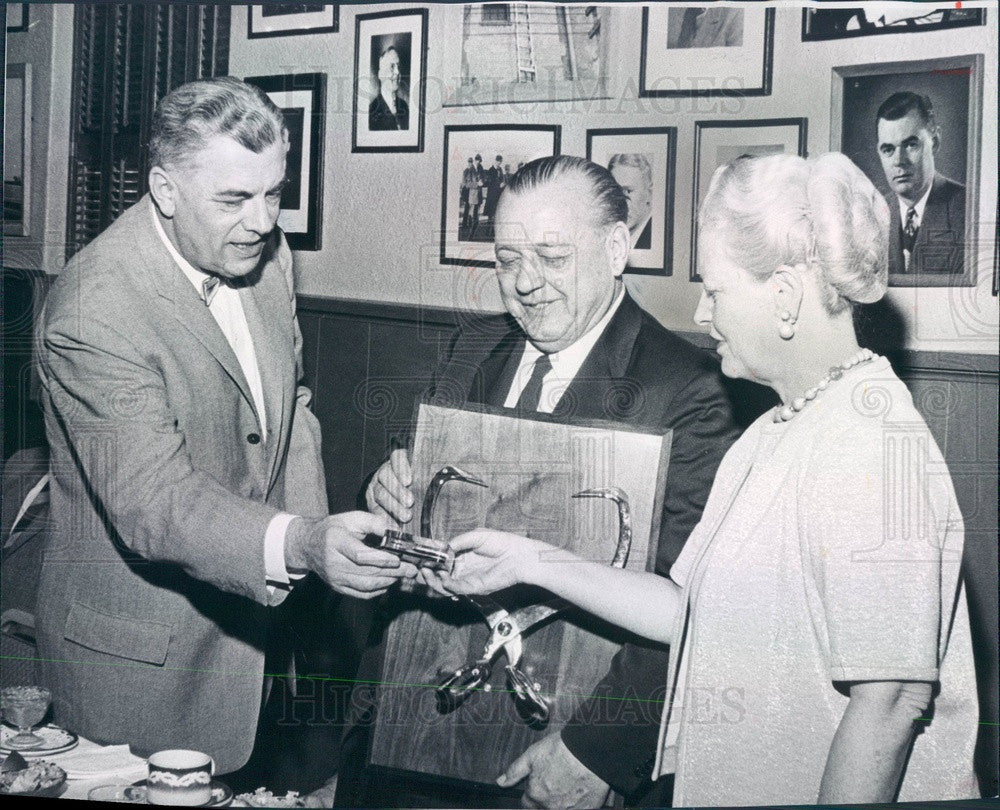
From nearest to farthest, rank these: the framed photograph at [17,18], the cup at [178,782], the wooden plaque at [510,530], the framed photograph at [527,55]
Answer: the cup at [178,782] → the wooden plaque at [510,530] → the framed photograph at [527,55] → the framed photograph at [17,18]

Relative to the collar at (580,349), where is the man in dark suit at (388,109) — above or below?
above

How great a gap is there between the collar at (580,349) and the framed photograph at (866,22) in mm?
790

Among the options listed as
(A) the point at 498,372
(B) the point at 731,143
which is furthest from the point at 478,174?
(B) the point at 731,143

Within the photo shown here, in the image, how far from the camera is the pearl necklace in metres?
2.34

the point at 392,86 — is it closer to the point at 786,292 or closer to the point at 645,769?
the point at 786,292

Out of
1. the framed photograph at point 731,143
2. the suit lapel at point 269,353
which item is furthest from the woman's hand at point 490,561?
the framed photograph at point 731,143

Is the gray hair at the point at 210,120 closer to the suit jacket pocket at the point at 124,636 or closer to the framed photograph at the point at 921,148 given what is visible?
the suit jacket pocket at the point at 124,636

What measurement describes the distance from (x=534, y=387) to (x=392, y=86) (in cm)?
81

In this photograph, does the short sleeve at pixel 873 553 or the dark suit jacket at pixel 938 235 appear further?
the dark suit jacket at pixel 938 235

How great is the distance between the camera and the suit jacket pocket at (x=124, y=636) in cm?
245

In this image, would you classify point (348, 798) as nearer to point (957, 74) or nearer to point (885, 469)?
point (885, 469)

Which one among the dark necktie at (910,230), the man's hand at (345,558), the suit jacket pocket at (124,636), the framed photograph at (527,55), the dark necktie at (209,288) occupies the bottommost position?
the suit jacket pocket at (124,636)

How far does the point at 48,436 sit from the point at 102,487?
0.68 ft

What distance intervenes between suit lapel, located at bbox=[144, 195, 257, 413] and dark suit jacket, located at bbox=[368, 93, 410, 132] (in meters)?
0.57
